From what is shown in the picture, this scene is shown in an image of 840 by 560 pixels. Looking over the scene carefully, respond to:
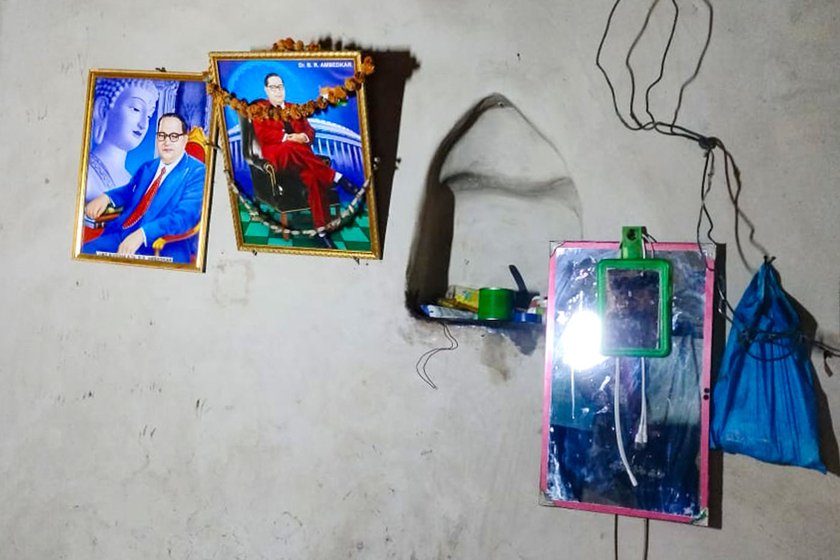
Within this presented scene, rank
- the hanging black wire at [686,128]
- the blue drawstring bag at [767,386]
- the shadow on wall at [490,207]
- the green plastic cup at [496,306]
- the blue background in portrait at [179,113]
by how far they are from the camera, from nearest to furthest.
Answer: the blue drawstring bag at [767,386], the hanging black wire at [686,128], the green plastic cup at [496,306], the shadow on wall at [490,207], the blue background in portrait at [179,113]

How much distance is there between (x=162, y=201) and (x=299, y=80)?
515mm

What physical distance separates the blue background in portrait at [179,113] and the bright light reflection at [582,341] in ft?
3.20

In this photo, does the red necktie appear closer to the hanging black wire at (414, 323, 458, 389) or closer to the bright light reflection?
the hanging black wire at (414, 323, 458, 389)

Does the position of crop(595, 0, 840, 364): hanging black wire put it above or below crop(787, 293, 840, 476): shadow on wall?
above

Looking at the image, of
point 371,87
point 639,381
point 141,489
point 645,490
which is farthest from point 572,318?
point 141,489

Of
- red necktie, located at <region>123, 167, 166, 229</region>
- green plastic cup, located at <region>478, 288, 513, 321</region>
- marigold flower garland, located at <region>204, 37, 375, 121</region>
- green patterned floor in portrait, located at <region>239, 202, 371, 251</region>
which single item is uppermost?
marigold flower garland, located at <region>204, 37, 375, 121</region>

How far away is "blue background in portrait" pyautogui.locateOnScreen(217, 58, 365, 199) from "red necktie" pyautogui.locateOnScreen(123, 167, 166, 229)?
35 centimetres

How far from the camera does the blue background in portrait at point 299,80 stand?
5.67ft

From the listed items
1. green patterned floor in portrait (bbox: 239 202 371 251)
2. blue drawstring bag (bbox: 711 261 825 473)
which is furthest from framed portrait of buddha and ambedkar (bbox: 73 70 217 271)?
blue drawstring bag (bbox: 711 261 825 473)

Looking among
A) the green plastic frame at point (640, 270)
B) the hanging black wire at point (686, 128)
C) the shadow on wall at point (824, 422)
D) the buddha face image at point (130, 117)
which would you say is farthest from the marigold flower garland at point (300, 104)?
the shadow on wall at point (824, 422)

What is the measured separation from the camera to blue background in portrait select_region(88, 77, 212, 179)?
77.5 inches

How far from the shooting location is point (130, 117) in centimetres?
205

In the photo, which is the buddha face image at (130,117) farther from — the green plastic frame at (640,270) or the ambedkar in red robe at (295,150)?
the green plastic frame at (640,270)

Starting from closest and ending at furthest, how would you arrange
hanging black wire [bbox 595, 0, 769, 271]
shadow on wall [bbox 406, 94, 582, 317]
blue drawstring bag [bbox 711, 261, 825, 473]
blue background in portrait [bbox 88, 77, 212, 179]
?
1. blue drawstring bag [bbox 711, 261, 825, 473]
2. hanging black wire [bbox 595, 0, 769, 271]
3. shadow on wall [bbox 406, 94, 582, 317]
4. blue background in portrait [bbox 88, 77, 212, 179]
